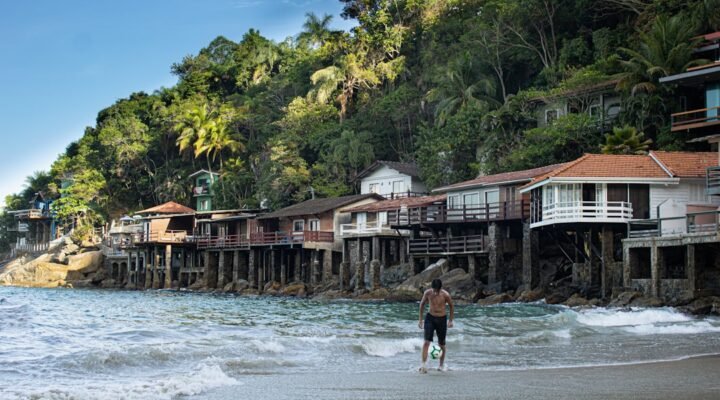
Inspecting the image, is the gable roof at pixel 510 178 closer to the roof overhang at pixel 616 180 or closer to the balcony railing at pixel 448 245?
the balcony railing at pixel 448 245

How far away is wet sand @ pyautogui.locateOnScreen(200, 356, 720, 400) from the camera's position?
550 inches

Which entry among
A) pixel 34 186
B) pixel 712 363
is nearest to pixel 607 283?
pixel 712 363

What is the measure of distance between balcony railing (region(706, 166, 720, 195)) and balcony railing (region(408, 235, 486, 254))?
13.0 meters

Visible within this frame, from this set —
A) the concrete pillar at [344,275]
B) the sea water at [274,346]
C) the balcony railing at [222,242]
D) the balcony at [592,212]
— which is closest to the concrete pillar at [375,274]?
the concrete pillar at [344,275]

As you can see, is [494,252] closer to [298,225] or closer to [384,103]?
[298,225]

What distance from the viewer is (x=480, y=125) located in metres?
57.2

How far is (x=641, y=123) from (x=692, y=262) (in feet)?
50.0

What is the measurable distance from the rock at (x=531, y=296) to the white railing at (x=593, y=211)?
4.07 m

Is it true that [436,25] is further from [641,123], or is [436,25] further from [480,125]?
[641,123]

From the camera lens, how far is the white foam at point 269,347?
21.3 metres

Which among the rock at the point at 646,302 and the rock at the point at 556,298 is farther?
the rock at the point at 556,298

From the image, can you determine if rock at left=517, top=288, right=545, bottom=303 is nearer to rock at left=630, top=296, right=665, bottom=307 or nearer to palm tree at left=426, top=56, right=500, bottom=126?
rock at left=630, top=296, right=665, bottom=307

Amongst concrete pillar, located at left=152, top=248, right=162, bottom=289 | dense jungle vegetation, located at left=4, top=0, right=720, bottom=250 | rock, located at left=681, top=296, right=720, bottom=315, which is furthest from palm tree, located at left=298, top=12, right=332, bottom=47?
rock, located at left=681, top=296, right=720, bottom=315

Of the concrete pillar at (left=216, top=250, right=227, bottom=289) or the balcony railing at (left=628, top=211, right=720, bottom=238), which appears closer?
the balcony railing at (left=628, top=211, right=720, bottom=238)
